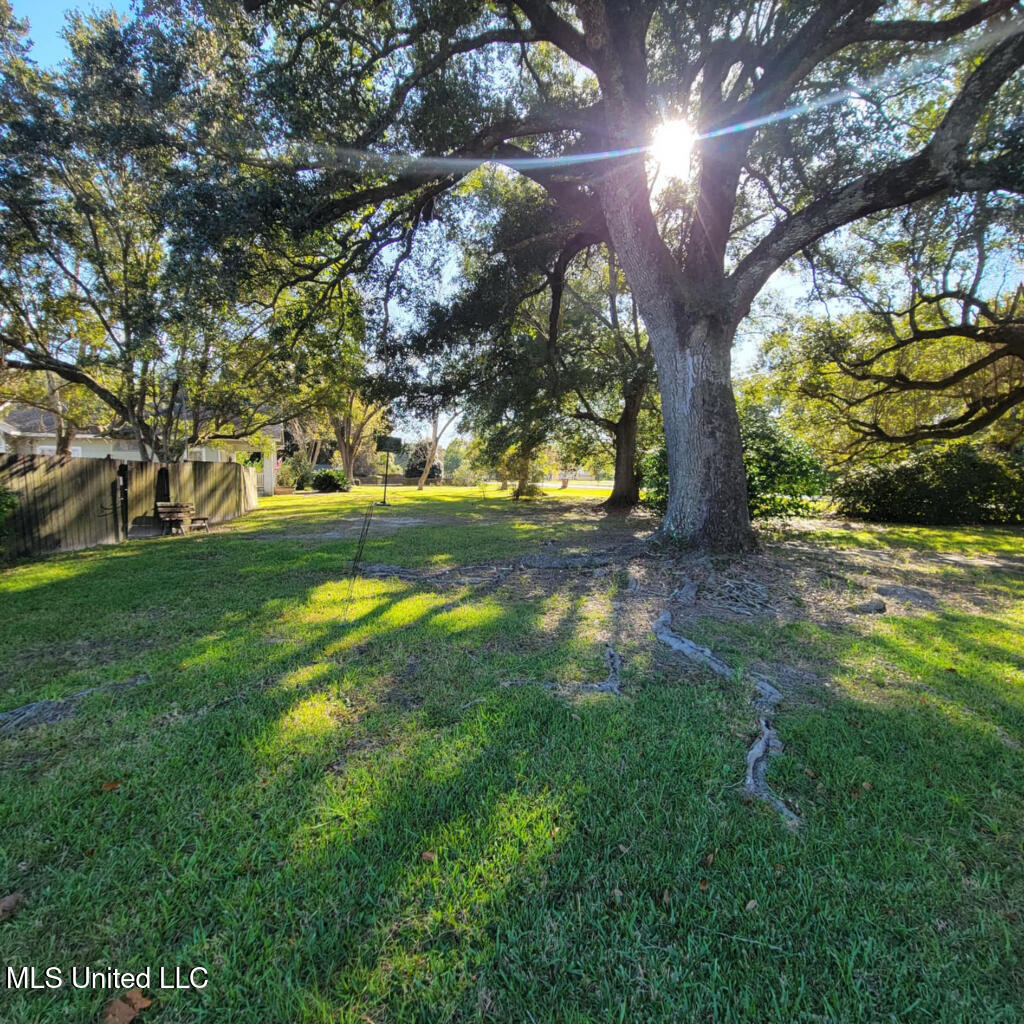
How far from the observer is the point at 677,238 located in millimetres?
10109

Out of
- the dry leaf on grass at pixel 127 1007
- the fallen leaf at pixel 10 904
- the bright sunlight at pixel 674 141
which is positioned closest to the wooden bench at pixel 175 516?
the fallen leaf at pixel 10 904

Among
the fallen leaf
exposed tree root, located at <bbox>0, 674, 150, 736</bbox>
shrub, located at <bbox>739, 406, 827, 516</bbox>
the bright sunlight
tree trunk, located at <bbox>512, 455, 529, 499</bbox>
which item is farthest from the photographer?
tree trunk, located at <bbox>512, 455, 529, 499</bbox>

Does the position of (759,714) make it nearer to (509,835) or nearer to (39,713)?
(509,835)

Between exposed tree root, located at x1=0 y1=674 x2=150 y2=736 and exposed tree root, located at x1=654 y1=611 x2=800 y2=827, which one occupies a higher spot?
exposed tree root, located at x1=654 y1=611 x2=800 y2=827

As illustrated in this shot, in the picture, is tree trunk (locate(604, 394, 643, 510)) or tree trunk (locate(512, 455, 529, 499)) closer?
tree trunk (locate(604, 394, 643, 510))

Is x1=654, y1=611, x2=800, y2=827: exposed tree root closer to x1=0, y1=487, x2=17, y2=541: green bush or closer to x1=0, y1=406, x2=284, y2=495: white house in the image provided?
x1=0, y1=487, x2=17, y2=541: green bush

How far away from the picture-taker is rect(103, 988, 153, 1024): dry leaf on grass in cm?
118

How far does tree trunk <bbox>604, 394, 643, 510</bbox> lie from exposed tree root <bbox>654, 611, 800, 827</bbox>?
11573 mm

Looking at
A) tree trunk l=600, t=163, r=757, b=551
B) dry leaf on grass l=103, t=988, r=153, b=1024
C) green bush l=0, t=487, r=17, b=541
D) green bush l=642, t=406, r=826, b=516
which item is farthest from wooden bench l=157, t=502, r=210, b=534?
dry leaf on grass l=103, t=988, r=153, b=1024

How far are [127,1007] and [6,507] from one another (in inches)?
323

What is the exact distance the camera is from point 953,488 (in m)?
11.4

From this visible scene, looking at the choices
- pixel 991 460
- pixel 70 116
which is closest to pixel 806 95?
pixel 991 460

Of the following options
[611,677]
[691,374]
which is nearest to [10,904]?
[611,677]

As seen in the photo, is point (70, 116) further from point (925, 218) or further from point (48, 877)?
point (925, 218)
